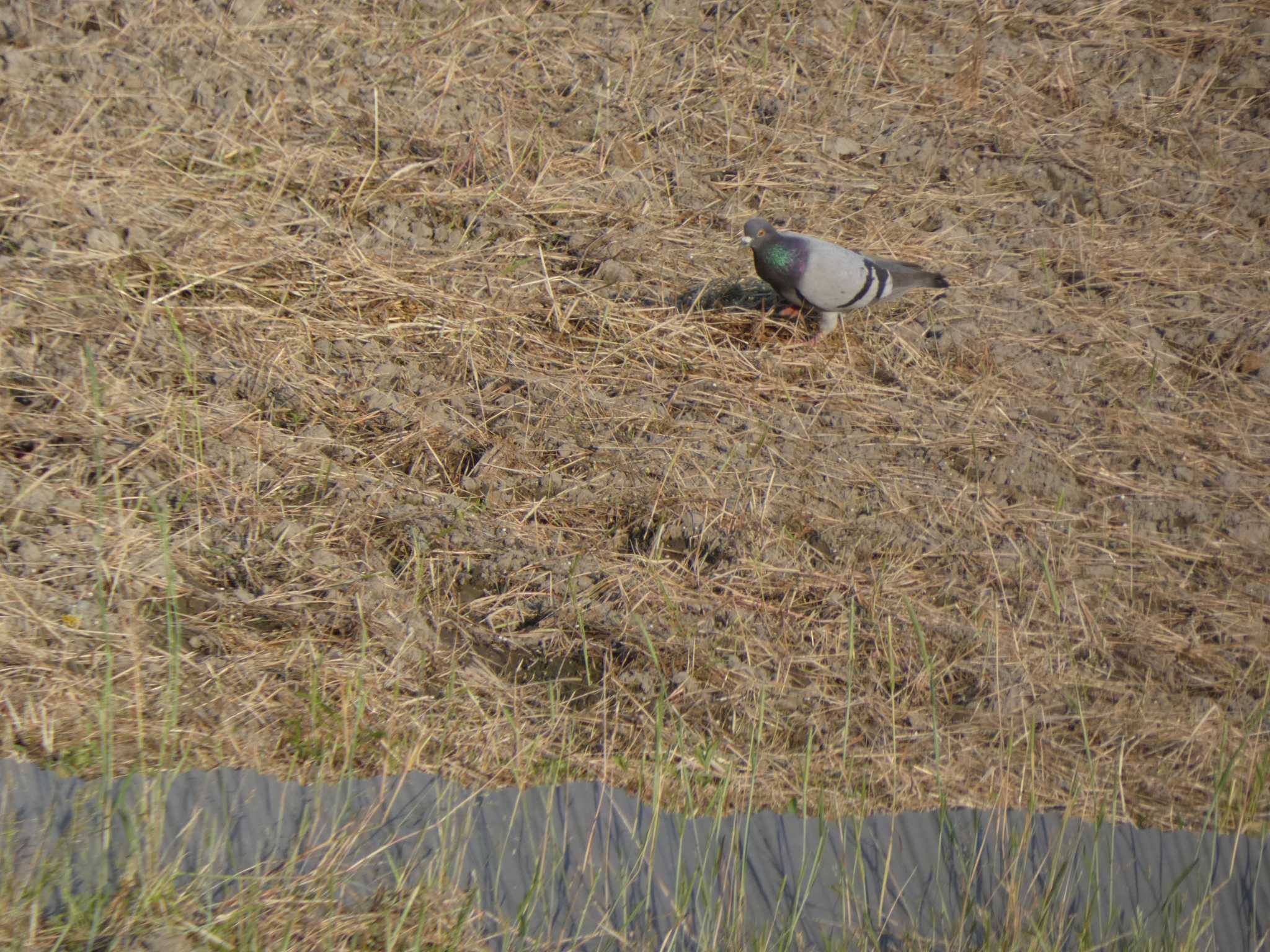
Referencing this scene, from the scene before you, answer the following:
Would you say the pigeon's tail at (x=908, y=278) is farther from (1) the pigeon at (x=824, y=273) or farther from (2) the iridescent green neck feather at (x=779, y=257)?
(2) the iridescent green neck feather at (x=779, y=257)

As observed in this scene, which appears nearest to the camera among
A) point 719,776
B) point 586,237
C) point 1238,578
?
point 719,776

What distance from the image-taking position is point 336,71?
4355mm

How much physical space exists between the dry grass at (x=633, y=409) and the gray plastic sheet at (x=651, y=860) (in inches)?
4.4

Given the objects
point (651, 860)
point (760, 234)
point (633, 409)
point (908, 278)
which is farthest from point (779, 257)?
point (651, 860)

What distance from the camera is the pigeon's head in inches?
146

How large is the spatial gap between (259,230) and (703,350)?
141 centimetres

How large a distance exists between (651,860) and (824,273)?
195cm

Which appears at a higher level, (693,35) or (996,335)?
(693,35)

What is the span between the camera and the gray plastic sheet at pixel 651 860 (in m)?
2.19

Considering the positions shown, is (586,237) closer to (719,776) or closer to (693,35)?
(693,35)

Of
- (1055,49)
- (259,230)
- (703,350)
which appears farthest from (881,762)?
(1055,49)

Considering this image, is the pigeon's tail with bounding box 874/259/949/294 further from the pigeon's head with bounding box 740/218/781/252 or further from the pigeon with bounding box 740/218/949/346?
the pigeon's head with bounding box 740/218/781/252

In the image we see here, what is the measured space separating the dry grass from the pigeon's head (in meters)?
0.26

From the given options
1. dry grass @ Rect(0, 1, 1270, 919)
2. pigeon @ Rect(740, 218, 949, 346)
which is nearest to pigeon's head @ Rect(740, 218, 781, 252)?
pigeon @ Rect(740, 218, 949, 346)
